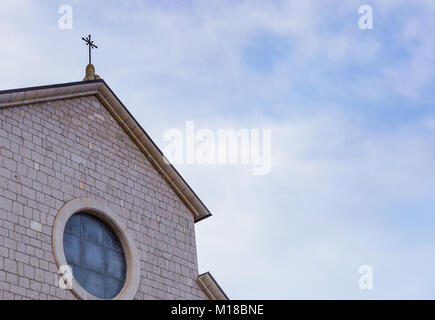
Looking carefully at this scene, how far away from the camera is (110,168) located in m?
21.4

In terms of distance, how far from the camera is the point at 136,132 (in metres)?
22.6

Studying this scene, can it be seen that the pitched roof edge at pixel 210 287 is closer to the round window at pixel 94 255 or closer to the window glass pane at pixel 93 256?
the round window at pixel 94 255

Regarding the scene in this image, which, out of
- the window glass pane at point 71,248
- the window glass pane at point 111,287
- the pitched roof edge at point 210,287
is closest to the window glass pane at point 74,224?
the window glass pane at point 71,248

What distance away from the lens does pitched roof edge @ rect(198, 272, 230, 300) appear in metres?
21.8

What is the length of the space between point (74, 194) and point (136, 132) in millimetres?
3253

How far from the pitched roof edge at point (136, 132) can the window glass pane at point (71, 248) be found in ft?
11.1

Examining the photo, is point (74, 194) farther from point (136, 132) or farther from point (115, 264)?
point (136, 132)

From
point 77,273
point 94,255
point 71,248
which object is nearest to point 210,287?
point 94,255

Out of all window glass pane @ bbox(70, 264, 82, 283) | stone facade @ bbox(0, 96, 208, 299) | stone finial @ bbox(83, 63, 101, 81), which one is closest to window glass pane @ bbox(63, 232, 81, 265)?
window glass pane @ bbox(70, 264, 82, 283)

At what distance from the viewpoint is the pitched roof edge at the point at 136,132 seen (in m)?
21.3

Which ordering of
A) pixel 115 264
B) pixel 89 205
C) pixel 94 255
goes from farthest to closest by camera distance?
pixel 115 264 → pixel 89 205 → pixel 94 255
